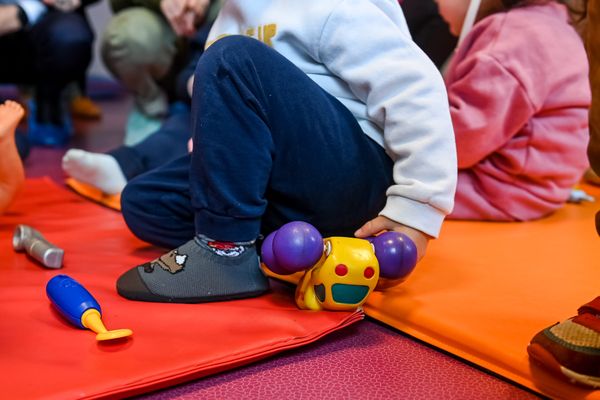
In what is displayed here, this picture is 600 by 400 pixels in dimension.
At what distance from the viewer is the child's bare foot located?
1082 millimetres

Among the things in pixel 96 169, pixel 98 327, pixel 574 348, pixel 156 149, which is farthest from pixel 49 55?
pixel 574 348

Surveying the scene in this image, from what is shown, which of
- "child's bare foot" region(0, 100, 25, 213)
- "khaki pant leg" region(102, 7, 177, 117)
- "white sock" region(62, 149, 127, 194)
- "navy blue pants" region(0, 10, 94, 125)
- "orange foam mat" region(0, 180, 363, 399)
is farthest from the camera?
"navy blue pants" region(0, 10, 94, 125)

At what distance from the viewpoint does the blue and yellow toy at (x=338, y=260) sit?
774mm

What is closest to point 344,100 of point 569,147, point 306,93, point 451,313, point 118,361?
point 306,93

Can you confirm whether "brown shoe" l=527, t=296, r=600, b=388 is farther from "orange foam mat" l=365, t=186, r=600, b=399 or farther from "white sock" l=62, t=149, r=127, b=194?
"white sock" l=62, t=149, r=127, b=194

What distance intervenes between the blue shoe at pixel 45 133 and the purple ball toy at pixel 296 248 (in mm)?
1439

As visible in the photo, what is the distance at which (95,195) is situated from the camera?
4.60 ft

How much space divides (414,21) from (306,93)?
50 centimetres

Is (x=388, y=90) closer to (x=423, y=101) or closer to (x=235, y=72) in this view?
(x=423, y=101)

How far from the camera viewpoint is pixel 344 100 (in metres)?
0.91

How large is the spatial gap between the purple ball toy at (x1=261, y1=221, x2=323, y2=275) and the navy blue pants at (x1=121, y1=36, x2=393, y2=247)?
0.08 m

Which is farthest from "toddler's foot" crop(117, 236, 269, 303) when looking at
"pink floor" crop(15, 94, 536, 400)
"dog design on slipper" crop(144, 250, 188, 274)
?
"pink floor" crop(15, 94, 536, 400)

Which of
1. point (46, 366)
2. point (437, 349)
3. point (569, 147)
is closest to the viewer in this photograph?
point (46, 366)

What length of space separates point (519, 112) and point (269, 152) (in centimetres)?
53
